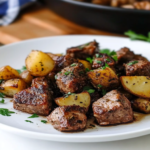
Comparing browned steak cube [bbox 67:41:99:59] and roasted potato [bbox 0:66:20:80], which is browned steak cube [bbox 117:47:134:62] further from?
roasted potato [bbox 0:66:20:80]

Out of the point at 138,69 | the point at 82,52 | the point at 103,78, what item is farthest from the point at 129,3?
the point at 103,78

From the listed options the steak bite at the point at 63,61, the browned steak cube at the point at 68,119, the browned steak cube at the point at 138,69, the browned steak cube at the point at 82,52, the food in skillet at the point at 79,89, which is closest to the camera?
the browned steak cube at the point at 68,119

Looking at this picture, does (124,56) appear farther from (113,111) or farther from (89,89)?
(113,111)

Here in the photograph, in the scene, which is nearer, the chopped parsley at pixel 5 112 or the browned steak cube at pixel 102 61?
the chopped parsley at pixel 5 112

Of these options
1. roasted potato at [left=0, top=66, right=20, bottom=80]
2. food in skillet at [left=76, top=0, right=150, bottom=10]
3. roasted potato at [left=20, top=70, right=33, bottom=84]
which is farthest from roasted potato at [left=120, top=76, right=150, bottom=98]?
food in skillet at [left=76, top=0, right=150, bottom=10]

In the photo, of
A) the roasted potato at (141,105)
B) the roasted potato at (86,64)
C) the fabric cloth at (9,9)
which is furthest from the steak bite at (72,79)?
the fabric cloth at (9,9)

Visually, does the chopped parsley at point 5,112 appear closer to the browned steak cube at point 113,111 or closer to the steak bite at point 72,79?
the steak bite at point 72,79
